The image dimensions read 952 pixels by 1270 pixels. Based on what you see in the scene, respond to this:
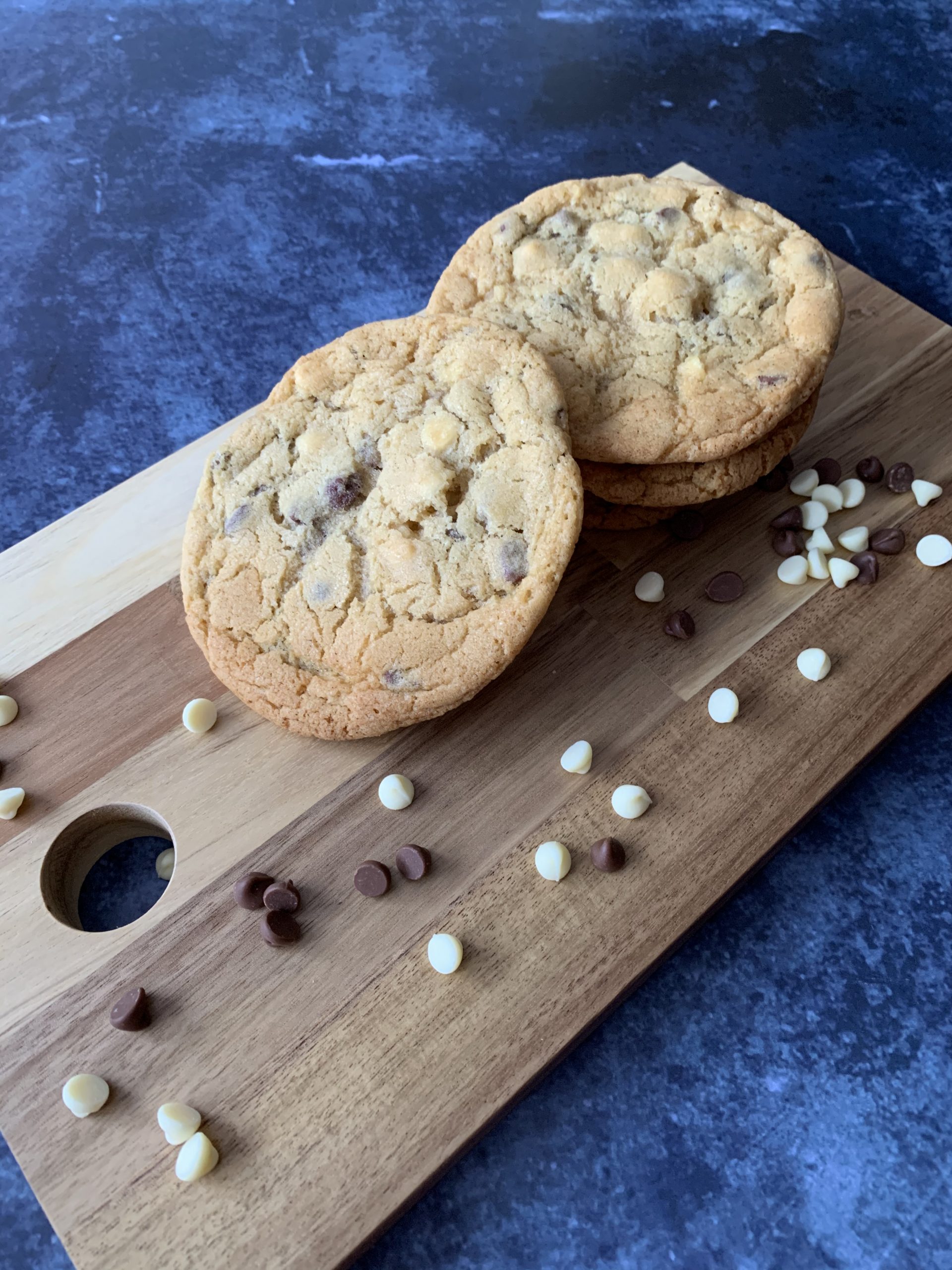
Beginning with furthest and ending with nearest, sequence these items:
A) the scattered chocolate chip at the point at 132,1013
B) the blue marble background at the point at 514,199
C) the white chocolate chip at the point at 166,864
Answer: the white chocolate chip at the point at 166,864, the blue marble background at the point at 514,199, the scattered chocolate chip at the point at 132,1013

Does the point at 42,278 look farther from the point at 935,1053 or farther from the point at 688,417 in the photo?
the point at 935,1053

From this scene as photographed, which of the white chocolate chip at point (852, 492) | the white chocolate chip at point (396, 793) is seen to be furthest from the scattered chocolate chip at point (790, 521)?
the white chocolate chip at point (396, 793)

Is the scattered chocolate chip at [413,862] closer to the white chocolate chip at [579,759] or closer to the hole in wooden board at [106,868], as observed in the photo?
the white chocolate chip at [579,759]

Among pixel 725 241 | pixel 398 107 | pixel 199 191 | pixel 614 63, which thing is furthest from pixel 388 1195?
pixel 614 63

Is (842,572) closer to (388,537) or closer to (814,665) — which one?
(814,665)

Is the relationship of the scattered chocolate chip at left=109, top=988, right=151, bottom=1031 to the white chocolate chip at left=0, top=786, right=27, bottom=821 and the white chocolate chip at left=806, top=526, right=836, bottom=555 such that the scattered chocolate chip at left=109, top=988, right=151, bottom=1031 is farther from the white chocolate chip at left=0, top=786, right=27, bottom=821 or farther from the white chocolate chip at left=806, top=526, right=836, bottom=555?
the white chocolate chip at left=806, top=526, right=836, bottom=555

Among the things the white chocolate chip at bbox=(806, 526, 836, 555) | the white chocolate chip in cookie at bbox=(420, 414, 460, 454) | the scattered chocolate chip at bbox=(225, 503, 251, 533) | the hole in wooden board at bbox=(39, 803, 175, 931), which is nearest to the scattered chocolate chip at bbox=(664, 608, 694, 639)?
the white chocolate chip at bbox=(806, 526, 836, 555)
